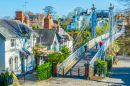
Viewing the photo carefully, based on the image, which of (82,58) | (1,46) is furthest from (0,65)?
(82,58)

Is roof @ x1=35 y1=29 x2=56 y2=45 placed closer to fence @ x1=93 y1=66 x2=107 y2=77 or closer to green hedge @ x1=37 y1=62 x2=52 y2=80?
fence @ x1=93 y1=66 x2=107 y2=77

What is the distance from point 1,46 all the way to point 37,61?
625cm

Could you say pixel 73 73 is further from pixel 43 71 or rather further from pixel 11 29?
pixel 11 29

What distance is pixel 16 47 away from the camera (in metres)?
20.7

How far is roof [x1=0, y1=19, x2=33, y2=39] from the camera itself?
64.0 ft

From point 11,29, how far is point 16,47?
86.0 inches

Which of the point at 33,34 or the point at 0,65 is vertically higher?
the point at 33,34

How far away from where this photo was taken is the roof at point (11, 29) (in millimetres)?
19513

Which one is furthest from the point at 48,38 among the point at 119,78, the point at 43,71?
the point at 43,71

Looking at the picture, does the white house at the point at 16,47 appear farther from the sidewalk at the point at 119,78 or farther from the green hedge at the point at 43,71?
the sidewalk at the point at 119,78

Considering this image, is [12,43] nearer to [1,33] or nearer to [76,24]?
[1,33]

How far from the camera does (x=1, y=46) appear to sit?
19.0 meters

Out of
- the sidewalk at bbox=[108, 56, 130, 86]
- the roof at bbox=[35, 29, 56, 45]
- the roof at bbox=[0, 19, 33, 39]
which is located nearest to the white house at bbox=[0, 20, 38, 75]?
the roof at bbox=[0, 19, 33, 39]

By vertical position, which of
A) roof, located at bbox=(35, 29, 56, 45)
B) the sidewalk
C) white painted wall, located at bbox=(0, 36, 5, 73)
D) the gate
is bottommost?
the sidewalk
